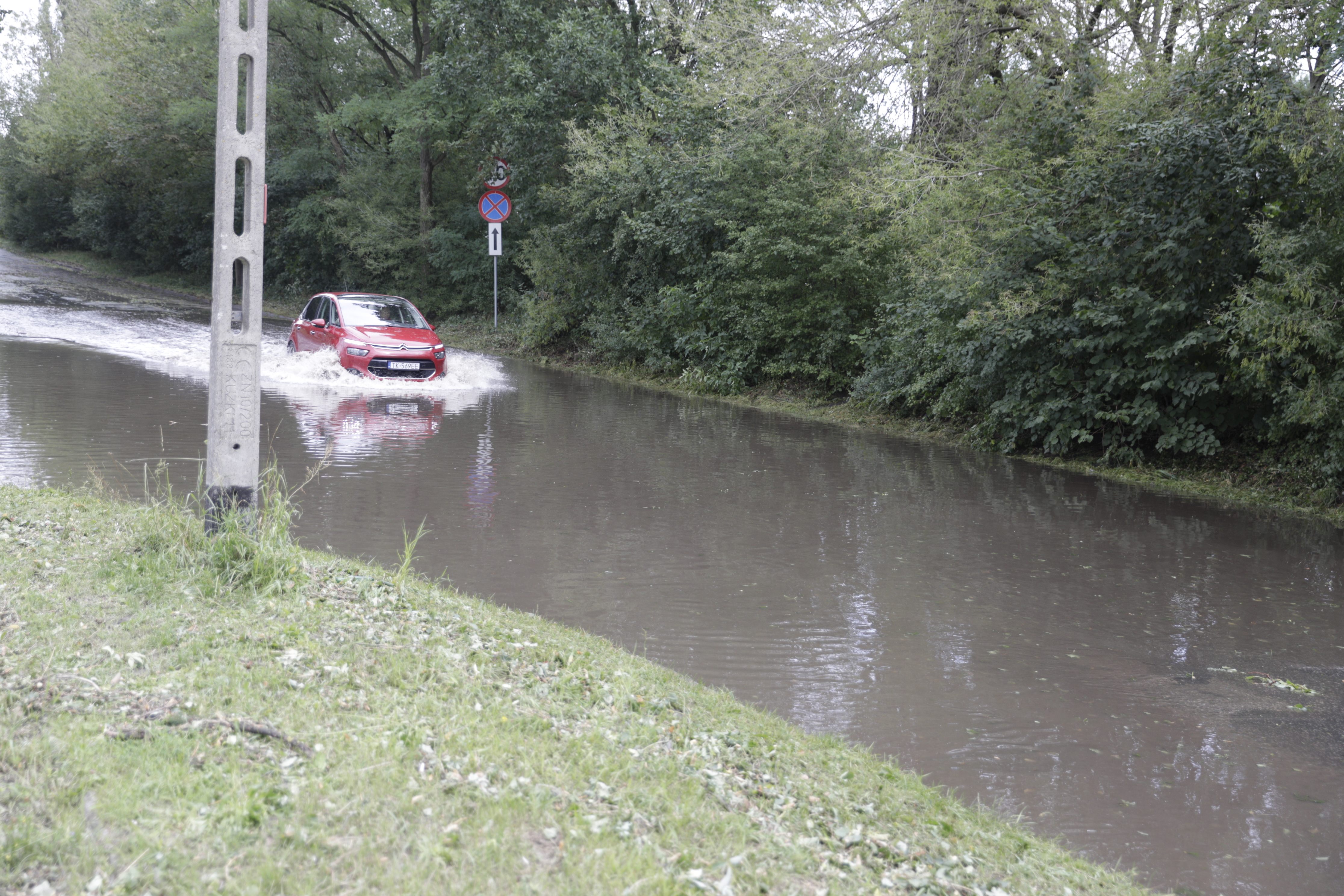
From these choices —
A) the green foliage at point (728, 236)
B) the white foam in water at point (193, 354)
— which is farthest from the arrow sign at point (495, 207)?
the white foam in water at point (193, 354)

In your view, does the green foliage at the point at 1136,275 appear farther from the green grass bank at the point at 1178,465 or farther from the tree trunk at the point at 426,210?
the tree trunk at the point at 426,210

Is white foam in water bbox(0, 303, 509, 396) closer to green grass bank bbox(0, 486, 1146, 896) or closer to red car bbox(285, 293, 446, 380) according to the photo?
red car bbox(285, 293, 446, 380)

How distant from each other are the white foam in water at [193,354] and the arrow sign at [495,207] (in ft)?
16.4

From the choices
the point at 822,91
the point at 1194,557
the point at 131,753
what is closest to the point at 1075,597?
the point at 1194,557

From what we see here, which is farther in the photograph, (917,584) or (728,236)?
(728,236)

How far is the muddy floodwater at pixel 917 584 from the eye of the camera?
5.08 meters

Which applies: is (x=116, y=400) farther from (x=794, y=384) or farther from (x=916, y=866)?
(x=916, y=866)

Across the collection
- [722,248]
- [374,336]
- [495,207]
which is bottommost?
[374,336]

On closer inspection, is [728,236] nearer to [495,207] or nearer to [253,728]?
[495,207]

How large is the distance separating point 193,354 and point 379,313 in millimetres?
5584

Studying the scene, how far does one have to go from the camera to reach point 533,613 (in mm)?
7016

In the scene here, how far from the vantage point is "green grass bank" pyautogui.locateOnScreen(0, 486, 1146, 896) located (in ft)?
10.7

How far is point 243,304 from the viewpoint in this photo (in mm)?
6324

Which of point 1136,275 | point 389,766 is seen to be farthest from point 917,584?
point 1136,275
